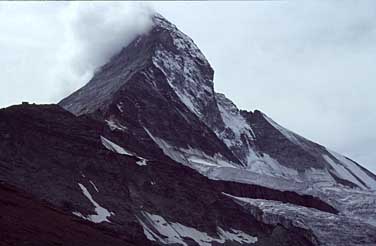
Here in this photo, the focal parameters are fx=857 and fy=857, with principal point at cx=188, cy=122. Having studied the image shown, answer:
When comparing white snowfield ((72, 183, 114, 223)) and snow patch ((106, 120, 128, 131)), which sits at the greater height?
snow patch ((106, 120, 128, 131))

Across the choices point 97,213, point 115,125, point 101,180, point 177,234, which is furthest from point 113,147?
point 97,213

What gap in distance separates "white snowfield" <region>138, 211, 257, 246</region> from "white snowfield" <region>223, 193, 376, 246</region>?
45.0ft

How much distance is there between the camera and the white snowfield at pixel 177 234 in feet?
404

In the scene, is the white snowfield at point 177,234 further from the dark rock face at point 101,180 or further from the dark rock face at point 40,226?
the dark rock face at point 40,226

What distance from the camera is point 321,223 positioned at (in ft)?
527

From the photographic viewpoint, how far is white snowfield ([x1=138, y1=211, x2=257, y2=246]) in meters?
123

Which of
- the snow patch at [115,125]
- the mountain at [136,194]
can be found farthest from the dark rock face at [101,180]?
the snow patch at [115,125]

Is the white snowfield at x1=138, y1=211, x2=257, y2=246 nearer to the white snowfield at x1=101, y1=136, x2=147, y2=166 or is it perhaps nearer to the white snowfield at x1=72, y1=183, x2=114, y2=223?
the white snowfield at x1=72, y1=183, x2=114, y2=223

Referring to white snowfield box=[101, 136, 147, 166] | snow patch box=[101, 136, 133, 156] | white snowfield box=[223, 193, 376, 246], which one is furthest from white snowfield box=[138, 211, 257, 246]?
snow patch box=[101, 136, 133, 156]

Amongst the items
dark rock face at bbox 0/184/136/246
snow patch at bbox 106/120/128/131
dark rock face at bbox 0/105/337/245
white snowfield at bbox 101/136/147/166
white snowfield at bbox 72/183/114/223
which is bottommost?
dark rock face at bbox 0/184/136/246

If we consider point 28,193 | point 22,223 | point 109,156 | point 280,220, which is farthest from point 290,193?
point 22,223

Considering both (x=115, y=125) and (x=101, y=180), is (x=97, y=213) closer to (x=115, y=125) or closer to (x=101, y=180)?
(x=101, y=180)

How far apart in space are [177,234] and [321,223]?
135 ft

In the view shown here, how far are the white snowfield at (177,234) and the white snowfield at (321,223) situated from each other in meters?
13.7
